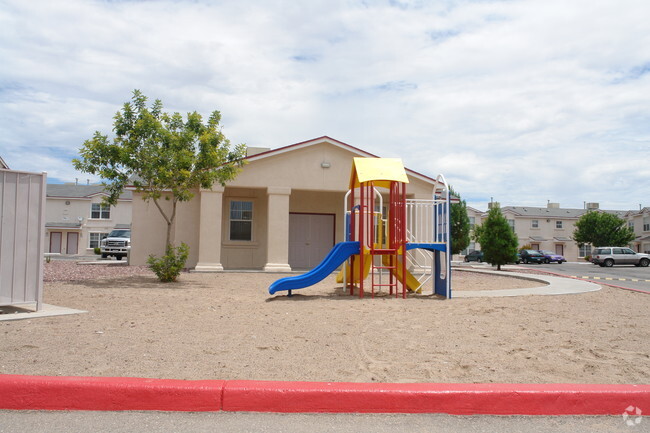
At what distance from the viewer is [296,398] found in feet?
14.0

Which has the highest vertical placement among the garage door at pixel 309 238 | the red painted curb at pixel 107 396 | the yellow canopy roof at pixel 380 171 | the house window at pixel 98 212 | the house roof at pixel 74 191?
the house roof at pixel 74 191

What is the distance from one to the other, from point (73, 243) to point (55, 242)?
57.2 inches

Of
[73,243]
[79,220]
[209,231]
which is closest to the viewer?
[209,231]

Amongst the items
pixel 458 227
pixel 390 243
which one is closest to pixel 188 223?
pixel 390 243

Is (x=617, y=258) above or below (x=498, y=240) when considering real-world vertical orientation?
below

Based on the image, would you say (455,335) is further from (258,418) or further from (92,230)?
(92,230)

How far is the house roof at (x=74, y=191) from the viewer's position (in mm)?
47344

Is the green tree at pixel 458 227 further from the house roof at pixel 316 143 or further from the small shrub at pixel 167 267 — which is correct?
the small shrub at pixel 167 267

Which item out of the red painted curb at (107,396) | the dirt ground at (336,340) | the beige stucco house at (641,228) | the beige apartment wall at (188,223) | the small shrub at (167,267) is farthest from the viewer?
the beige stucco house at (641,228)

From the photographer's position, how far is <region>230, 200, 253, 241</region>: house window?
21156mm

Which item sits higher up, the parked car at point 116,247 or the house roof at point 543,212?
the house roof at point 543,212

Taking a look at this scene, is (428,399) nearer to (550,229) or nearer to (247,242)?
(247,242)

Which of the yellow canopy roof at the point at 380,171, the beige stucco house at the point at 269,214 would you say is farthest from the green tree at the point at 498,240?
the yellow canopy roof at the point at 380,171

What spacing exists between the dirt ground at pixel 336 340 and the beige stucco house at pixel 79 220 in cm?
3924
